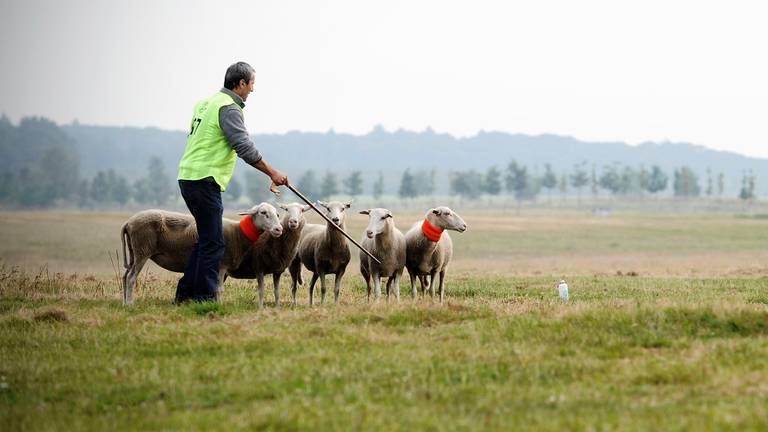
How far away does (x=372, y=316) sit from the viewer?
11.8 m

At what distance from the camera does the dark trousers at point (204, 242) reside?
530 inches

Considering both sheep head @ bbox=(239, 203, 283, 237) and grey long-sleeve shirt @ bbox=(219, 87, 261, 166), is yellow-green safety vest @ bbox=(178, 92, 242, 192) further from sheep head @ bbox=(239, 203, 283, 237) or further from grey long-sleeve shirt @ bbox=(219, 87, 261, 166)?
sheep head @ bbox=(239, 203, 283, 237)

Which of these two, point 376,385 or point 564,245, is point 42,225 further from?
point 376,385

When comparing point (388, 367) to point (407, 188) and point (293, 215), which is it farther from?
point (407, 188)

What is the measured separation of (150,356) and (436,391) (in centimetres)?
372

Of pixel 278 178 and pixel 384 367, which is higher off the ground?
pixel 278 178

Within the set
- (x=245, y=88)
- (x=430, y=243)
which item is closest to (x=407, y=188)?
(x=430, y=243)

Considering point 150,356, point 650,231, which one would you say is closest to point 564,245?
point 650,231

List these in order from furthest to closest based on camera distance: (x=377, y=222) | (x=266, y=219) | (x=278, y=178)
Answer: (x=377, y=222)
(x=266, y=219)
(x=278, y=178)

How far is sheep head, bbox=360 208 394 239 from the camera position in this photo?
15.6 m

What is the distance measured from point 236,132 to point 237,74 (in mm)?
986

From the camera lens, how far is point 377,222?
A: 15.8 m

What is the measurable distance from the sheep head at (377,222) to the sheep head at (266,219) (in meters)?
1.90

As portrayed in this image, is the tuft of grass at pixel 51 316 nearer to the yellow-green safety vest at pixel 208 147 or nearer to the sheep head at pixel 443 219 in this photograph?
the yellow-green safety vest at pixel 208 147
